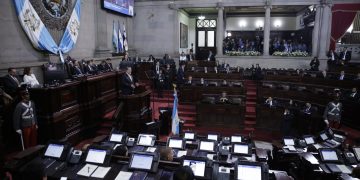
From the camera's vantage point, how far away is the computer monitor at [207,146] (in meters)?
5.47

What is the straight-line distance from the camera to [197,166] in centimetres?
400

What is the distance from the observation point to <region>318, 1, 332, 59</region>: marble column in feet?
55.7

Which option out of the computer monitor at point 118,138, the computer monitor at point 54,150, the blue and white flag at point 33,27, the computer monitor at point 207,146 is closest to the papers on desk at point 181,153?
the computer monitor at point 207,146

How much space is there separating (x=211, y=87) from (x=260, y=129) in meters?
2.58

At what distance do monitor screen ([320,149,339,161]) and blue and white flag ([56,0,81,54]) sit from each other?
32.9ft

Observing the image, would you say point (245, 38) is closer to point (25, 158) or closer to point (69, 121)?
point (69, 121)

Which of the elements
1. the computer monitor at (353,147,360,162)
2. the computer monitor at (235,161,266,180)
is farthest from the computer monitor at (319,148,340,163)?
the computer monitor at (235,161,266,180)

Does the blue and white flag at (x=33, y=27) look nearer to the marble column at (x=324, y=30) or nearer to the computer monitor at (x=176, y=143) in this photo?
the computer monitor at (x=176, y=143)

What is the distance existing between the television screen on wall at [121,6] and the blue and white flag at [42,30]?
2.36 metres

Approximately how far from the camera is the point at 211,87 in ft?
37.7

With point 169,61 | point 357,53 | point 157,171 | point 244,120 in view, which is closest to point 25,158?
point 157,171

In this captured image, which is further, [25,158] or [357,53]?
[357,53]

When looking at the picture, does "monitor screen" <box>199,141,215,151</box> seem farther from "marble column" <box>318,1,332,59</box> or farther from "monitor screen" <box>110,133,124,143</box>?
"marble column" <box>318,1,332,59</box>

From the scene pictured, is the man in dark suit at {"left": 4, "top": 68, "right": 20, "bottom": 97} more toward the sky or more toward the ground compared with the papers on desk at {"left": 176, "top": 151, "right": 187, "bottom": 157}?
more toward the sky
